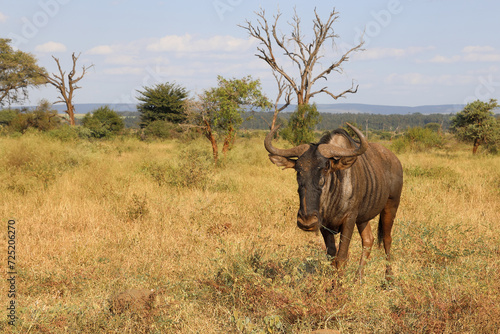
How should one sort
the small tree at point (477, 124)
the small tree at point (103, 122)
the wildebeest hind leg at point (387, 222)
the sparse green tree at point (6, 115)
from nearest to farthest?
the wildebeest hind leg at point (387, 222), the small tree at point (477, 124), the small tree at point (103, 122), the sparse green tree at point (6, 115)

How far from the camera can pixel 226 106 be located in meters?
14.0

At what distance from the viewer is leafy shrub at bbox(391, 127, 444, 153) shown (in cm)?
2342

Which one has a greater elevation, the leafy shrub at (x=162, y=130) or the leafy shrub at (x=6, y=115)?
the leafy shrub at (x=6, y=115)

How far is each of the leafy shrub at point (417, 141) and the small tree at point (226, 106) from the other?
457 inches

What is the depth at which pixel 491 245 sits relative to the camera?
5434 millimetres

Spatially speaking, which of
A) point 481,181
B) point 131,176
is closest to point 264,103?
point 131,176

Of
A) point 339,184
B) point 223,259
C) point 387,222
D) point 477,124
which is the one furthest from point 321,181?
point 477,124

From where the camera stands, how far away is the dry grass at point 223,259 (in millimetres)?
3373

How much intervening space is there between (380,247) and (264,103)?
36.5ft

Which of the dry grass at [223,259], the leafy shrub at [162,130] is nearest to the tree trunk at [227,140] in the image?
the dry grass at [223,259]

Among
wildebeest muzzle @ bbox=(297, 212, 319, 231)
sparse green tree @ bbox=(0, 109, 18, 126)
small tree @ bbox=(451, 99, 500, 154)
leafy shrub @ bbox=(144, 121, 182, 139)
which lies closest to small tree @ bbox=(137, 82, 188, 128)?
leafy shrub @ bbox=(144, 121, 182, 139)

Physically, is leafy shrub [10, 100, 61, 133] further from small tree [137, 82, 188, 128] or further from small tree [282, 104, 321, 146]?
small tree [282, 104, 321, 146]

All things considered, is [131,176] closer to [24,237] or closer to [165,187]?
[165,187]

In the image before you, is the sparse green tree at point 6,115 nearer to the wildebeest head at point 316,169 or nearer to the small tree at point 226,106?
the small tree at point 226,106
